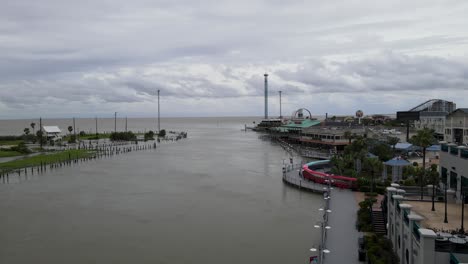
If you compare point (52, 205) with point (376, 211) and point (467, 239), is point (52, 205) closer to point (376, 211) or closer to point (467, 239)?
point (376, 211)

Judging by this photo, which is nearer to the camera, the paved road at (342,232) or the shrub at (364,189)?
the paved road at (342,232)

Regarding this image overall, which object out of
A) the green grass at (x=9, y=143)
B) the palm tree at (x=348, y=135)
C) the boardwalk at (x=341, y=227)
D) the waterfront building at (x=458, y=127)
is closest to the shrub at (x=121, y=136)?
the green grass at (x=9, y=143)

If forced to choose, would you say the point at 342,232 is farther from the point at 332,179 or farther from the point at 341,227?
the point at 332,179

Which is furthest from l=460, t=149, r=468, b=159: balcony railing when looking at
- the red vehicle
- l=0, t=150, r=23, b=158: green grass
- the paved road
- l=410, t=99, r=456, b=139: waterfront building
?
l=0, t=150, r=23, b=158: green grass

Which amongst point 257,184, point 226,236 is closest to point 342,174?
point 257,184

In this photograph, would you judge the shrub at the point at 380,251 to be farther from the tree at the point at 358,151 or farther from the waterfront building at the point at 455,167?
the tree at the point at 358,151

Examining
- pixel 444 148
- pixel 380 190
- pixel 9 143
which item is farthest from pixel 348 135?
pixel 9 143
